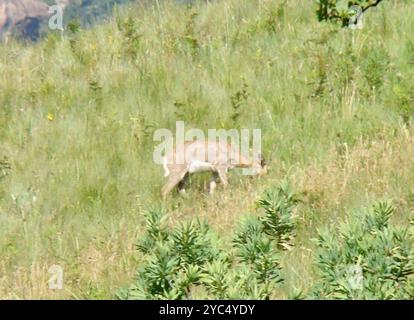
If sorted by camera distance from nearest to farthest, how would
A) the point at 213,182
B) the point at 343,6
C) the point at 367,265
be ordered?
the point at 367,265 < the point at 343,6 < the point at 213,182

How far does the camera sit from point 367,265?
3709mm

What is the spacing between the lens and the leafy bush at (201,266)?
3627mm

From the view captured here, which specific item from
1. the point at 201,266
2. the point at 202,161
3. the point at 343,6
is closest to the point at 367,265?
the point at 201,266

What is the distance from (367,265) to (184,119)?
23.0 ft

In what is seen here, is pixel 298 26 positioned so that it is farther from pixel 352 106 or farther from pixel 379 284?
pixel 379 284

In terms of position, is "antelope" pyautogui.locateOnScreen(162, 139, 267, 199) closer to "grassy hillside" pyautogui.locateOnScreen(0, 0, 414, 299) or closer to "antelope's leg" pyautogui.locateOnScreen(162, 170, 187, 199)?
"antelope's leg" pyautogui.locateOnScreen(162, 170, 187, 199)

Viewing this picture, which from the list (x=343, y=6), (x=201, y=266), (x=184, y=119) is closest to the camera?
(x=201, y=266)

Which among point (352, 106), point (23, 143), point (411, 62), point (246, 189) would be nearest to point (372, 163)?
point (246, 189)

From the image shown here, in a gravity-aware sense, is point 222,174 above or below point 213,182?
above

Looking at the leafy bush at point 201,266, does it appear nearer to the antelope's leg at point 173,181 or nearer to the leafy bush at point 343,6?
the leafy bush at point 343,6

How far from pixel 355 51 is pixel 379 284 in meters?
8.31

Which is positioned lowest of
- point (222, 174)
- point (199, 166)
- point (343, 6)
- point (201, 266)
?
point (201, 266)

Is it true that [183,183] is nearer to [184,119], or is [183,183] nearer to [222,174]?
[222,174]
